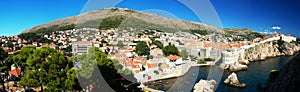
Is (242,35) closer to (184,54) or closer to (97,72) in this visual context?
(184,54)

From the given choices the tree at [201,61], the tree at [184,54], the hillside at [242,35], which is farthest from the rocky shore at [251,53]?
the hillside at [242,35]

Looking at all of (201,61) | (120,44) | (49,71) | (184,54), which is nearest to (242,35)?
(184,54)

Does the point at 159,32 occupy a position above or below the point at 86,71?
above

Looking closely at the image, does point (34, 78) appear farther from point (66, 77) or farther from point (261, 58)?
point (261, 58)

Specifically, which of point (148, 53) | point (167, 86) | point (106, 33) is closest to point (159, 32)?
point (106, 33)

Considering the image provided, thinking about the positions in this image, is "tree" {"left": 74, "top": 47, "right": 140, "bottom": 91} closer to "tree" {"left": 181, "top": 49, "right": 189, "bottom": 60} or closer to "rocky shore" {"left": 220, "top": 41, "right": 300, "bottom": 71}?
"rocky shore" {"left": 220, "top": 41, "right": 300, "bottom": 71}

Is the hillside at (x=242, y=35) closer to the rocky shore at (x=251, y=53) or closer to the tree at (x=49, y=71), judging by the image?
the rocky shore at (x=251, y=53)

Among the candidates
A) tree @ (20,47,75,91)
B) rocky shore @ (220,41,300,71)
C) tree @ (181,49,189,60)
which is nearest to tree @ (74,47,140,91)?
tree @ (20,47,75,91)

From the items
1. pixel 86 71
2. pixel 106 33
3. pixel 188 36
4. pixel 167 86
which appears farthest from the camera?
pixel 106 33
